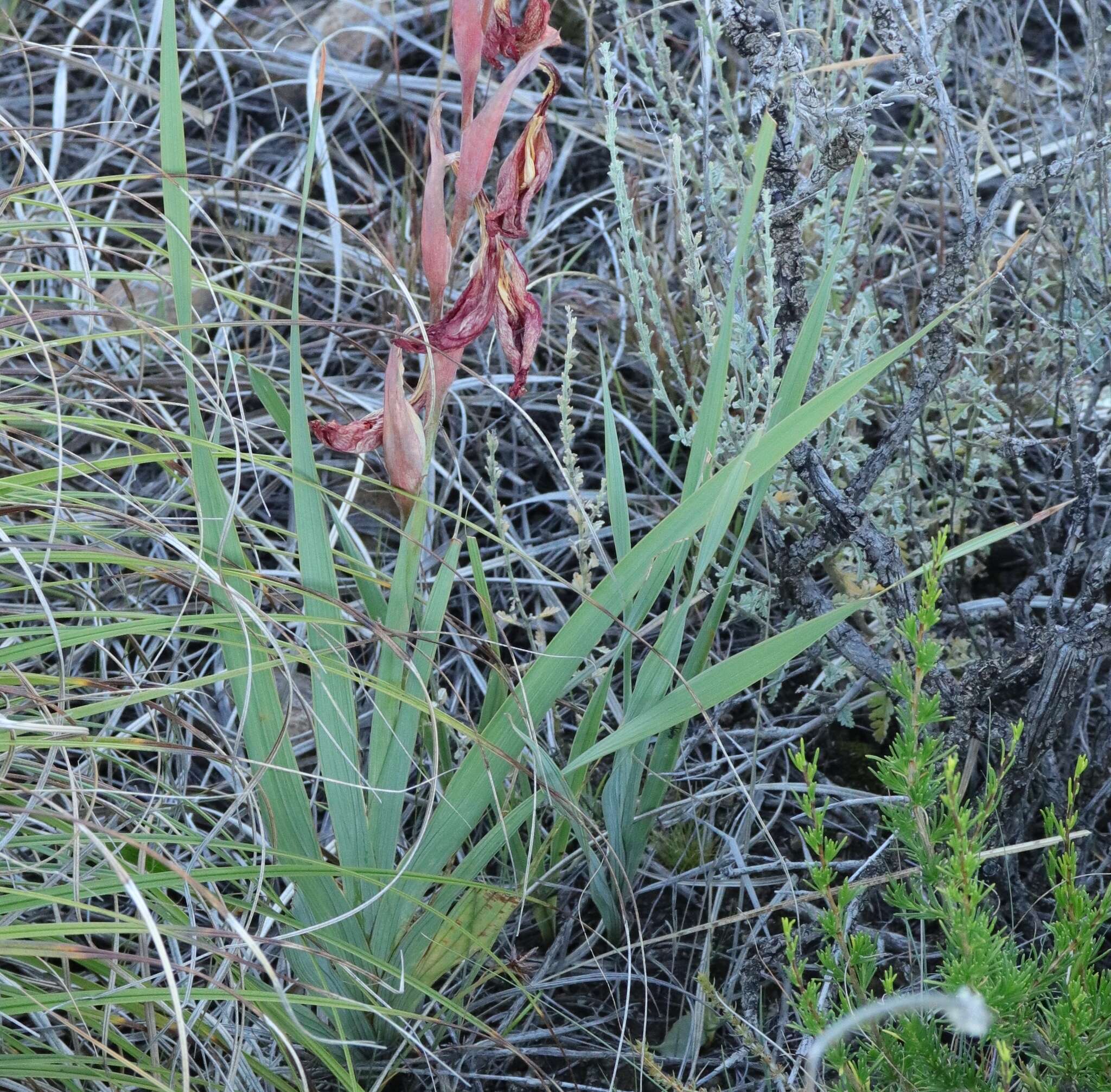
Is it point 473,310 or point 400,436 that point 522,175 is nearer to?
point 473,310

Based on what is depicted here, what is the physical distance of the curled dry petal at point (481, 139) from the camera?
90cm

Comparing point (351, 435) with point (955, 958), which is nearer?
point (955, 958)

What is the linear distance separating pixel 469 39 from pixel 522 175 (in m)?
0.12

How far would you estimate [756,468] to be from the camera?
1002mm

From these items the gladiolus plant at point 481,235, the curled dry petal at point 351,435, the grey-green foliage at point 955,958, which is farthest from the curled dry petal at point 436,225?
the grey-green foliage at point 955,958

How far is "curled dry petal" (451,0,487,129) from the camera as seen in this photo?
92 cm

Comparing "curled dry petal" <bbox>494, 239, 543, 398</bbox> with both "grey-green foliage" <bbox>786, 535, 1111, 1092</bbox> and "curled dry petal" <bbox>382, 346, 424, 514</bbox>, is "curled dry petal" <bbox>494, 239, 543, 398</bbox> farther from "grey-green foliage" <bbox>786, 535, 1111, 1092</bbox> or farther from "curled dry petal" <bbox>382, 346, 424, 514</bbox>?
"grey-green foliage" <bbox>786, 535, 1111, 1092</bbox>

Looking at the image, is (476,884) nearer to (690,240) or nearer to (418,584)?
(418,584)

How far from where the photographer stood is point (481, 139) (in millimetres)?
924

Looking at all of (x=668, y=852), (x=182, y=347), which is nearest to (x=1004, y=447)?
(x=668, y=852)

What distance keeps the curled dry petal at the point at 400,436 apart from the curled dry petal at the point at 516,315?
101mm

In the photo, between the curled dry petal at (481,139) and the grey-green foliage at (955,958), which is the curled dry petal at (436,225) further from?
the grey-green foliage at (955,958)

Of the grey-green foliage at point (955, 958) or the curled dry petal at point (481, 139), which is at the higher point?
the curled dry petal at point (481, 139)

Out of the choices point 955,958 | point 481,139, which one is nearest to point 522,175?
point 481,139
